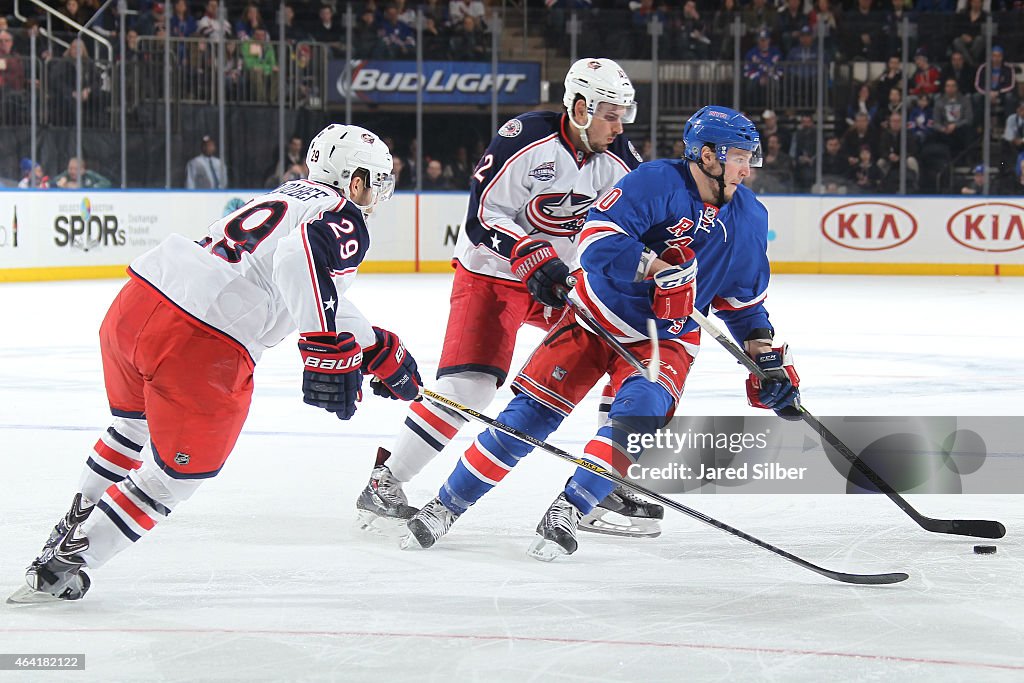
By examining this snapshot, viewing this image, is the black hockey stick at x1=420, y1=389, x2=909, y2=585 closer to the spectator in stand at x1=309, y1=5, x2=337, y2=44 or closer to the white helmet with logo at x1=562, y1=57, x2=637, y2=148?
the white helmet with logo at x1=562, y1=57, x2=637, y2=148

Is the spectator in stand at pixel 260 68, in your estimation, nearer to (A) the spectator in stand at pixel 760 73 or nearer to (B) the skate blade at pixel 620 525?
(A) the spectator in stand at pixel 760 73

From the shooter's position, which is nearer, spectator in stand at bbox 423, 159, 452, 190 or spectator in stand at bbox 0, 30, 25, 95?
spectator in stand at bbox 0, 30, 25, 95

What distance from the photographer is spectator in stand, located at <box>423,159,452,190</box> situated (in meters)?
12.4

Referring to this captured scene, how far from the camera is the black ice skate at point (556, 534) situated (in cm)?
311

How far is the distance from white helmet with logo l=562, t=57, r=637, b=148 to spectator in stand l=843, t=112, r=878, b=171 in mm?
9066

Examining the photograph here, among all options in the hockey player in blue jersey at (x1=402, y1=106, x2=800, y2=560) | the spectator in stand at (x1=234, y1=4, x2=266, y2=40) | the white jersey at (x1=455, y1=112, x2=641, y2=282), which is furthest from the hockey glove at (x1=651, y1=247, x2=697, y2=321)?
the spectator in stand at (x1=234, y1=4, x2=266, y2=40)

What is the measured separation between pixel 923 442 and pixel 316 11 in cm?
943

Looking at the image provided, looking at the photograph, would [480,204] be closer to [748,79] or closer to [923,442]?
[923,442]

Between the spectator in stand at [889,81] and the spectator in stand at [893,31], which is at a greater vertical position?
the spectator in stand at [893,31]

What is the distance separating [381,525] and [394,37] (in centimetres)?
978

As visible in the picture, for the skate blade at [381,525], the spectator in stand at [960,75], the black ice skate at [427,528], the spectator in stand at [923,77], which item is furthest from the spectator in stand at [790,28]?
the black ice skate at [427,528]

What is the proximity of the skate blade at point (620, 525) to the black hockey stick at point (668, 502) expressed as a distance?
0.27 meters

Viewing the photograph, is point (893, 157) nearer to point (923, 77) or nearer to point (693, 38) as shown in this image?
point (923, 77)

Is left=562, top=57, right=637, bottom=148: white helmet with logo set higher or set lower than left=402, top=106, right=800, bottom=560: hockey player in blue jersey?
higher
